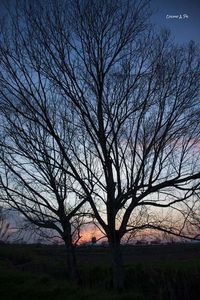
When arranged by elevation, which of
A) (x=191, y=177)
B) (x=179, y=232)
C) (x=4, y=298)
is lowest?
(x=4, y=298)

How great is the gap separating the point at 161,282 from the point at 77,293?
4.49 m

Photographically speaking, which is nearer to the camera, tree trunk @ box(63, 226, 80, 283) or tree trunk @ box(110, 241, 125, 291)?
tree trunk @ box(110, 241, 125, 291)

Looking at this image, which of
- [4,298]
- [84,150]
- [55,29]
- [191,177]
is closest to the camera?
[191,177]

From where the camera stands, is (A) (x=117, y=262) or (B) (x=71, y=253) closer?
(A) (x=117, y=262)

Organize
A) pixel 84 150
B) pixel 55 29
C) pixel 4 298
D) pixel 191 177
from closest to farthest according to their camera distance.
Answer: pixel 191 177 < pixel 55 29 < pixel 4 298 < pixel 84 150

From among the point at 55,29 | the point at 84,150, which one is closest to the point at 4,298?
the point at 84,150

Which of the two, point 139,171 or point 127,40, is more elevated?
point 127,40

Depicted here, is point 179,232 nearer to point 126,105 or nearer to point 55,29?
point 126,105

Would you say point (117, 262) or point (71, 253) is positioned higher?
point (71, 253)

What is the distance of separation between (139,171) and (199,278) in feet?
18.4

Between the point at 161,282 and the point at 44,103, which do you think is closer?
the point at 44,103

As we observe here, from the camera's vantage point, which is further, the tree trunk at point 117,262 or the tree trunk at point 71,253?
the tree trunk at point 71,253

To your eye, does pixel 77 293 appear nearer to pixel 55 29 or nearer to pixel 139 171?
pixel 139 171

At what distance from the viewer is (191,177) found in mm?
11891
